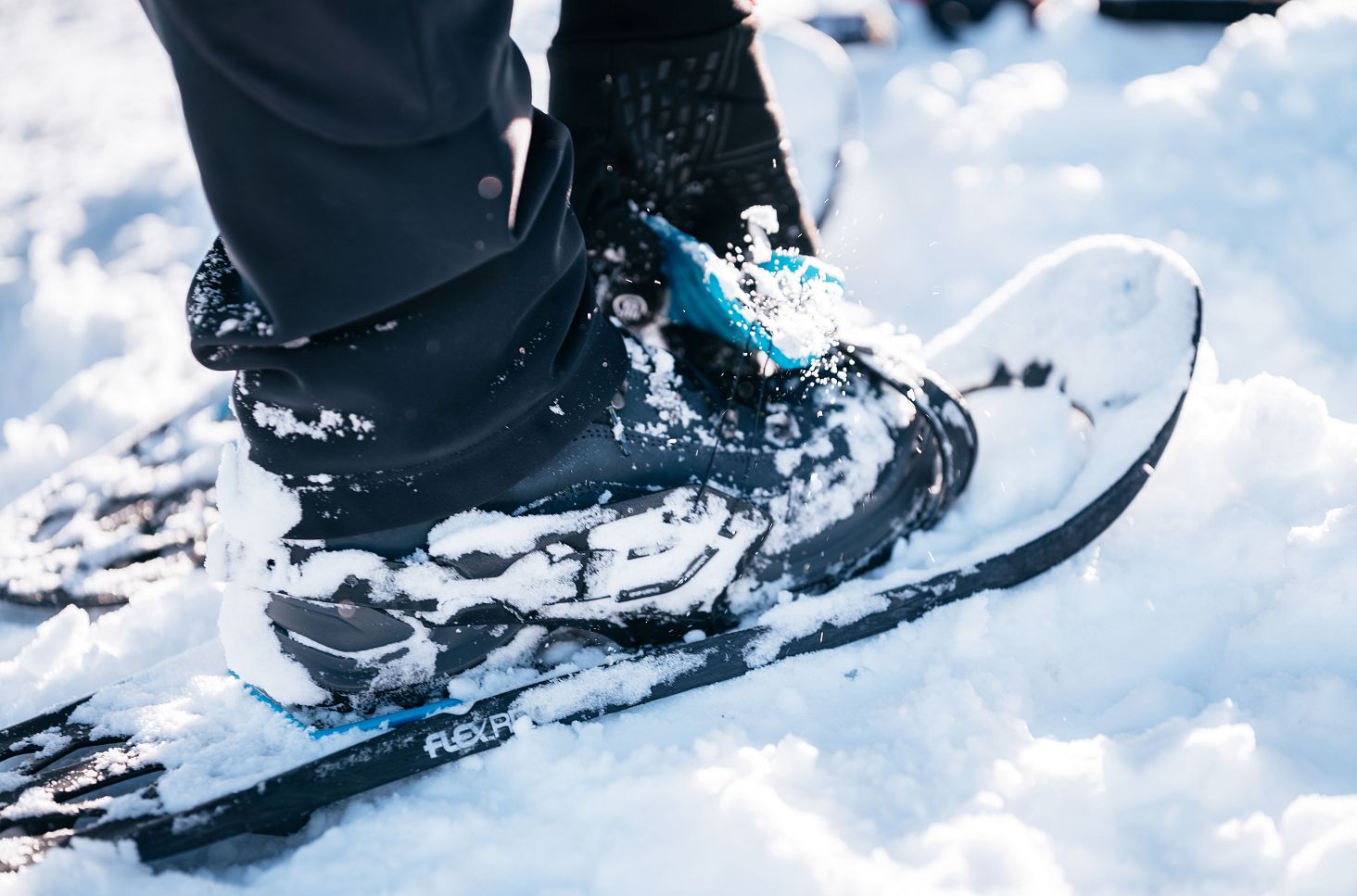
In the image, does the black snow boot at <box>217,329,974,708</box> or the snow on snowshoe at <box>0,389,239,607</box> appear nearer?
the black snow boot at <box>217,329,974,708</box>

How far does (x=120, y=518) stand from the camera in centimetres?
146

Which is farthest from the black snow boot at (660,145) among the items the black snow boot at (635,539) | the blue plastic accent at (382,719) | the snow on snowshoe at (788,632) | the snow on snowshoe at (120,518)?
the snow on snowshoe at (120,518)

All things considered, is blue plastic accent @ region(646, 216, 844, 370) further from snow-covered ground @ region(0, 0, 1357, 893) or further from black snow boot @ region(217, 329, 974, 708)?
snow-covered ground @ region(0, 0, 1357, 893)

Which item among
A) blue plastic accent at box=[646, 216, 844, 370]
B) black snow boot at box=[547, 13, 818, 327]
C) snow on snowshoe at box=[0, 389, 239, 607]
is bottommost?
snow on snowshoe at box=[0, 389, 239, 607]

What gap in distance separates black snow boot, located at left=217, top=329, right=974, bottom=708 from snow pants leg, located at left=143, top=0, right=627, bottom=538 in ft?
0.17

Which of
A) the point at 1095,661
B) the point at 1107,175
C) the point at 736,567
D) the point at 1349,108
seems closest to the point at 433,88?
the point at 736,567

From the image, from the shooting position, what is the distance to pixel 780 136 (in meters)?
1.26

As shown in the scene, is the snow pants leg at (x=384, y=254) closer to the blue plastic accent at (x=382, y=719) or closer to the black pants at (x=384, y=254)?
the black pants at (x=384, y=254)

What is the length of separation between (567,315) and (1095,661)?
71 centimetres

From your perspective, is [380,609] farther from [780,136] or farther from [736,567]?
[780,136]

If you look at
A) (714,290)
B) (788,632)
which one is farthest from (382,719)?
(714,290)

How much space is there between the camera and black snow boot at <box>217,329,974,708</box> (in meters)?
0.85

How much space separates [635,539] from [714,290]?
31 cm

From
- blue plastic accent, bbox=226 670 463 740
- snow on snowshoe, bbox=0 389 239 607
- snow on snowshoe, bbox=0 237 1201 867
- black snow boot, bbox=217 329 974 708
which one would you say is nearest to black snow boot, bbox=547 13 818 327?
black snow boot, bbox=217 329 974 708
